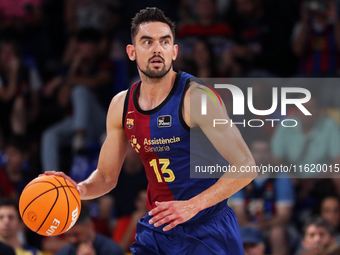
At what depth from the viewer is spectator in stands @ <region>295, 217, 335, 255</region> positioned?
5.61m

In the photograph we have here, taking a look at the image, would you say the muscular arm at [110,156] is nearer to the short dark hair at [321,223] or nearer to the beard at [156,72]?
the beard at [156,72]

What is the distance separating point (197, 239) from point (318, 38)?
5168 mm

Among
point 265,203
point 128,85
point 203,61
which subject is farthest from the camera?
point 128,85

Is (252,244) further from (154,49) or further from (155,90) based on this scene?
(154,49)

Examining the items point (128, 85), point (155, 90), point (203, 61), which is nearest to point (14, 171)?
point (128, 85)

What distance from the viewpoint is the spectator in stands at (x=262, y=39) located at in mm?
8047

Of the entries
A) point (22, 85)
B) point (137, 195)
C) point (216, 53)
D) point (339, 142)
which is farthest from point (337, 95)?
point (22, 85)

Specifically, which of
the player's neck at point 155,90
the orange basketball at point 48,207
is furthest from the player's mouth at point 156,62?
the orange basketball at point 48,207

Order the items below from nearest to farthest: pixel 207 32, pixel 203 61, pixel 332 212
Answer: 1. pixel 332 212
2. pixel 203 61
3. pixel 207 32

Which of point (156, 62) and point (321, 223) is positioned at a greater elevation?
point (156, 62)

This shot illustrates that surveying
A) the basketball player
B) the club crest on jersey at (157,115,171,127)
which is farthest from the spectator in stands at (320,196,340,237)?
the club crest on jersey at (157,115,171,127)

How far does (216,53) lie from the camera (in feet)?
25.8

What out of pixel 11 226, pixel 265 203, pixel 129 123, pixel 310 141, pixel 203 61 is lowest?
pixel 265 203

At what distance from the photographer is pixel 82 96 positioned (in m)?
7.83
